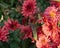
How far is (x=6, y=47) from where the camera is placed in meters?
1.81

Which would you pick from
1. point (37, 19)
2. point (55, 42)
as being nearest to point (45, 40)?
point (55, 42)

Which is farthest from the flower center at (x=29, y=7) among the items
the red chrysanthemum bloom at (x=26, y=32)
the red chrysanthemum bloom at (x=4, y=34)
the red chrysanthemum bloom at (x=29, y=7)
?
the red chrysanthemum bloom at (x=4, y=34)

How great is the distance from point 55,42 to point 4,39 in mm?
342

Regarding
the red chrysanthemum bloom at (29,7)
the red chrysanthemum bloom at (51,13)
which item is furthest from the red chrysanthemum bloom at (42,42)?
the red chrysanthemum bloom at (29,7)

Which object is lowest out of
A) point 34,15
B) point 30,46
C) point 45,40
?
point 30,46

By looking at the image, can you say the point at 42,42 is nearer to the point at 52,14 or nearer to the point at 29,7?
the point at 52,14

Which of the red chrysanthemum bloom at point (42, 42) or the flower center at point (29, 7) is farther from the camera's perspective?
the flower center at point (29, 7)

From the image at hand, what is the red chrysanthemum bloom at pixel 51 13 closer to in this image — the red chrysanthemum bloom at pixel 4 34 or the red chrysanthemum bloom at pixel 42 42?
the red chrysanthemum bloom at pixel 42 42

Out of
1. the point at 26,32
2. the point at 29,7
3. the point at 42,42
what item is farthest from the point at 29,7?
the point at 42,42

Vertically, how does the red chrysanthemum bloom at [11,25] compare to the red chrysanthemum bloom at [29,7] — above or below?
below

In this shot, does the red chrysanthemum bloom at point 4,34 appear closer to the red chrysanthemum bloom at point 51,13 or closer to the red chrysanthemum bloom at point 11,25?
the red chrysanthemum bloom at point 11,25

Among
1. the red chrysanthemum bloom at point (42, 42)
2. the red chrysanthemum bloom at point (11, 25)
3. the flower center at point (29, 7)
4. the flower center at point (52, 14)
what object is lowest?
the red chrysanthemum bloom at point (42, 42)

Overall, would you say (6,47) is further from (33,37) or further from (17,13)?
(17,13)

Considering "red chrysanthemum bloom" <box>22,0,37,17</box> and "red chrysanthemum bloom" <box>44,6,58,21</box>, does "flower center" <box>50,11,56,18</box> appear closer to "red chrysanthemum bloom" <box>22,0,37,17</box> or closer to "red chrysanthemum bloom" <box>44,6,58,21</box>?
"red chrysanthemum bloom" <box>44,6,58,21</box>
